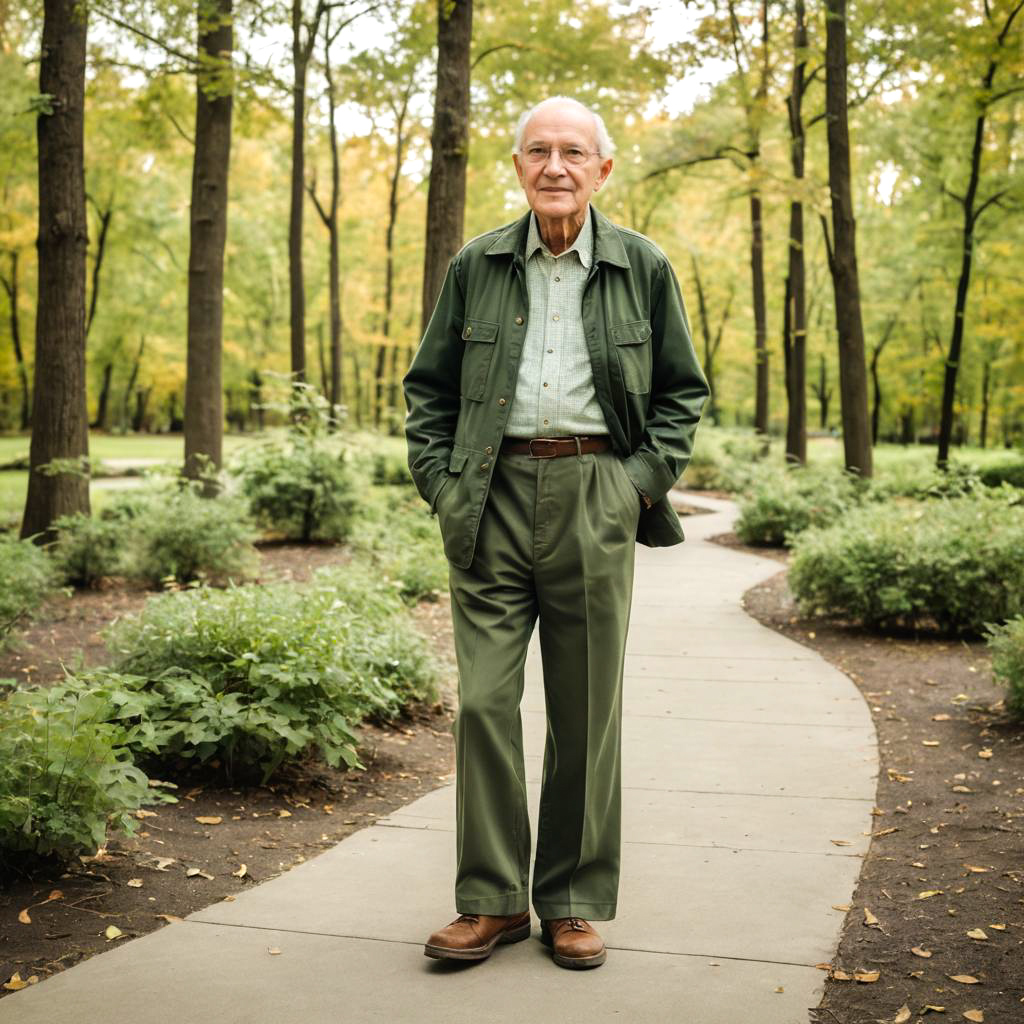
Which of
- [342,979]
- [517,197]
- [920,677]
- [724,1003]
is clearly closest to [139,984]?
[342,979]

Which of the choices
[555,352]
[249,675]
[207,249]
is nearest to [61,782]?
[249,675]

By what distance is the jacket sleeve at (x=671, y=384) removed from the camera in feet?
11.5

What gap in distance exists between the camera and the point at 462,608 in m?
3.46

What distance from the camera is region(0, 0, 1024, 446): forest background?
16.4 m

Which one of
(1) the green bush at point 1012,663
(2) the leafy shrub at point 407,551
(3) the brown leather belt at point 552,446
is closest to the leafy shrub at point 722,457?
(2) the leafy shrub at point 407,551

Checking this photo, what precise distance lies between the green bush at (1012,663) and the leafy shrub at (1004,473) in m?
15.4

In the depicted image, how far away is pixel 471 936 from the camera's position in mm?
3312

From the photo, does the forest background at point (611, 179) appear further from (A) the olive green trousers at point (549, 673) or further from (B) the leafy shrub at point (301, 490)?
(A) the olive green trousers at point (549, 673)

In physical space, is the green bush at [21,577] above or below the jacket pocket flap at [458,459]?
below

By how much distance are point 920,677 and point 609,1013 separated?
5209 mm

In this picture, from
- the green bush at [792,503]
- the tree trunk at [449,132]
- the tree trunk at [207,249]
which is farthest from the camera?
the green bush at [792,503]

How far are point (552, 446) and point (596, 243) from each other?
0.63 metres

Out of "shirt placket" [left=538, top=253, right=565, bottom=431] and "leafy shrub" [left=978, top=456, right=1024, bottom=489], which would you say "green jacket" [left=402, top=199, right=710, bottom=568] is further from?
"leafy shrub" [left=978, top=456, right=1024, bottom=489]

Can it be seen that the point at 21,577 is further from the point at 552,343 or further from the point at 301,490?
the point at 552,343
